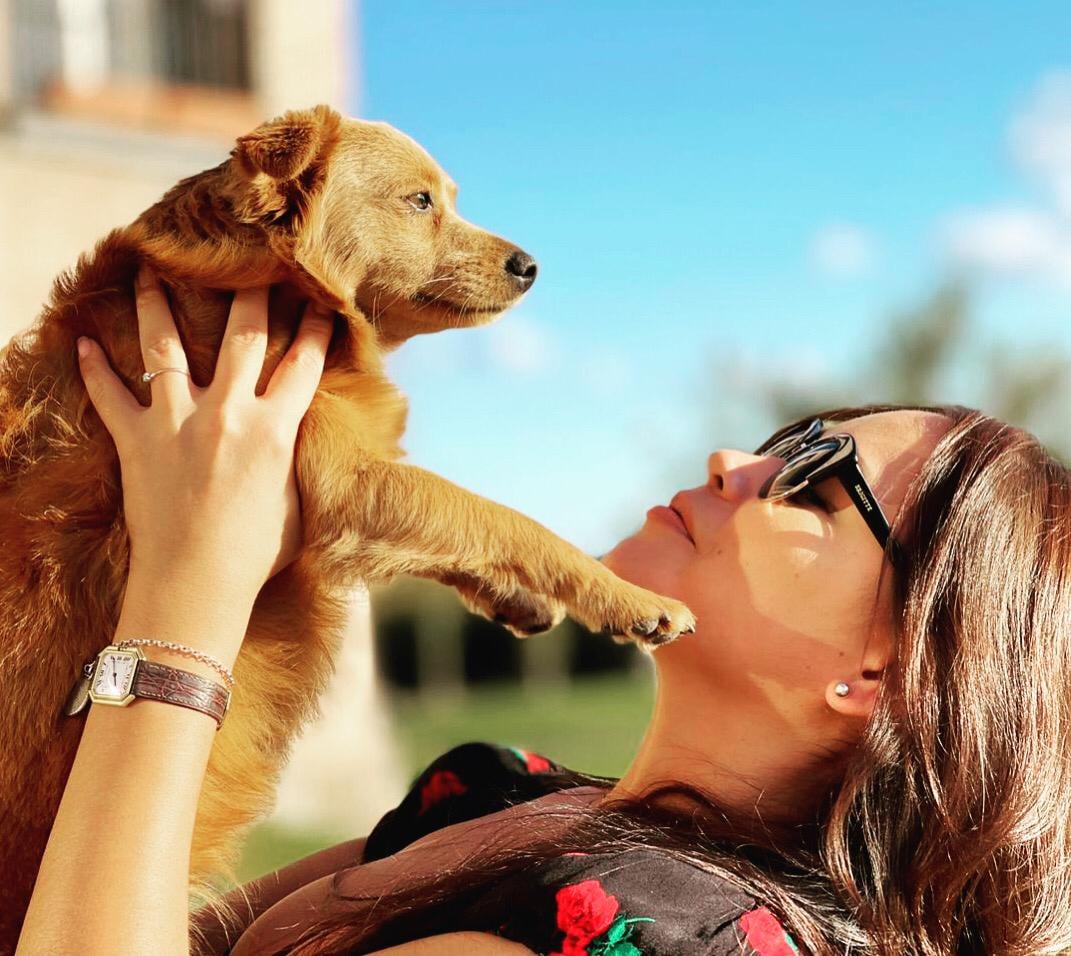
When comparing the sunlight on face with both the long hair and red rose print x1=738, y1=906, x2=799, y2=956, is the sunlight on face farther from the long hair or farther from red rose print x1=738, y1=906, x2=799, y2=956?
red rose print x1=738, y1=906, x2=799, y2=956

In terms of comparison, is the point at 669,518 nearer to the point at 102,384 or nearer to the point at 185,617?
the point at 185,617

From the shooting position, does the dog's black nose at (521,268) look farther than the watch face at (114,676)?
Yes

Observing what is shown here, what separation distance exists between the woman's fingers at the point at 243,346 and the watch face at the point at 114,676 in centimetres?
48

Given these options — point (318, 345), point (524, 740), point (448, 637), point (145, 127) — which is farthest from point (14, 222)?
point (448, 637)

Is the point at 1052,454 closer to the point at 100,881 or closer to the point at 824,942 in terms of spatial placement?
the point at 824,942

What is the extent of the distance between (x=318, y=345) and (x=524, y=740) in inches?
526

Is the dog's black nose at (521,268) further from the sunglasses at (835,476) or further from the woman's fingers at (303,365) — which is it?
the sunglasses at (835,476)

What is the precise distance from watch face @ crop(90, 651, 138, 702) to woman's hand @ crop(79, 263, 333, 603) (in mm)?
135

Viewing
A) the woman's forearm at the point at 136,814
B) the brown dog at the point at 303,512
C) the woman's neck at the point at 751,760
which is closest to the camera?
the woman's forearm at the point at 136,814

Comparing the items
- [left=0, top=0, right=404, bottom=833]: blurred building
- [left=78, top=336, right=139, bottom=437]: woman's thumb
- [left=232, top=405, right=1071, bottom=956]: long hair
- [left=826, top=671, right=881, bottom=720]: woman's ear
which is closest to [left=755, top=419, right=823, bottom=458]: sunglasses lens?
[left=232, top=405, right=1071, bottom=956]: long hair

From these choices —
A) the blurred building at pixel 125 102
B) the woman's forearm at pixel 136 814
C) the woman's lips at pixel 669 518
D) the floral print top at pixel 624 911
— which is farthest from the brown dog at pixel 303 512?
the blurred building at pixel 125 102

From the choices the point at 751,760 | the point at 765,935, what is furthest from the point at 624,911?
the point at 751,760

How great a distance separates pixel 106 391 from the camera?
207cm

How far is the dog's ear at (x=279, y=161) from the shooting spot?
2.33 m
